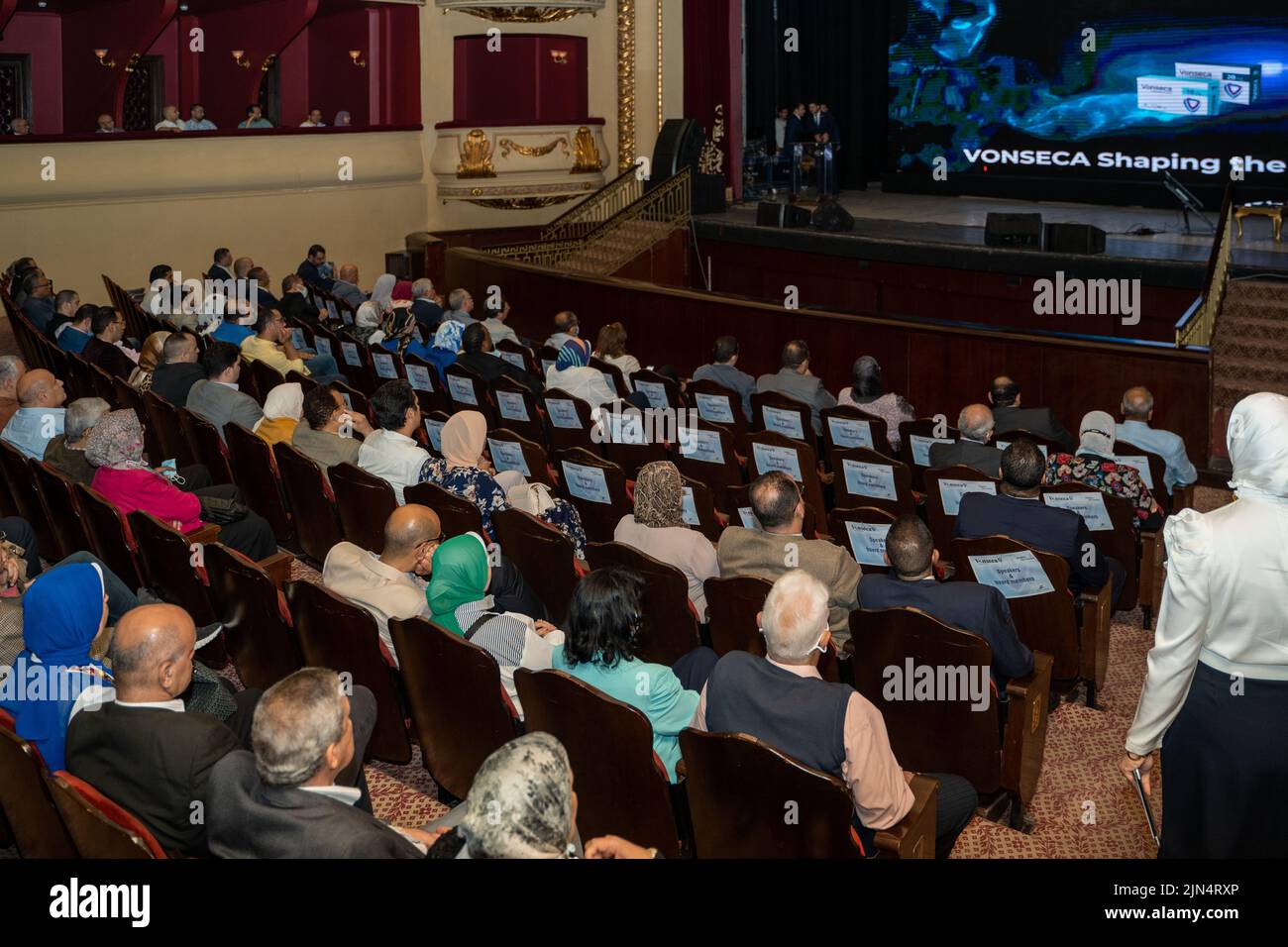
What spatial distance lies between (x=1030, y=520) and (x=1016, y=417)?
2151mm

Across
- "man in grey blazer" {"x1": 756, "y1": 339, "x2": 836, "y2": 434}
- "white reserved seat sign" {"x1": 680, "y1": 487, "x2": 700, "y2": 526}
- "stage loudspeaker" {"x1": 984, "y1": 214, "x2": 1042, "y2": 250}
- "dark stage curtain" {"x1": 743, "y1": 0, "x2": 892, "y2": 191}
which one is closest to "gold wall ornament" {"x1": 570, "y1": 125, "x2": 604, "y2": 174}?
"dark stage curtain" {"x1": 743, "y1": 0, "x2": 892, "y2": 191}

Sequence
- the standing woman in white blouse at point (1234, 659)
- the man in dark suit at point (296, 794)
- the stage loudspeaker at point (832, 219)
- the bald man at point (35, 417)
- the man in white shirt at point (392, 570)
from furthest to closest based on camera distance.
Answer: the stage loudspeaker at point (832, 219), the bald man at point (35, 417), the man in white shirt at point (392, 570), the standing woman in white blouse at point (1234, 659), the man in dark suit at point (296, 794)

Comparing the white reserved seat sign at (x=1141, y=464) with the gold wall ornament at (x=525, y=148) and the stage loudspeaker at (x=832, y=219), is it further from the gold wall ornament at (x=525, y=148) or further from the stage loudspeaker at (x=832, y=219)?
the gold wall ornament at (x=525, y=148)

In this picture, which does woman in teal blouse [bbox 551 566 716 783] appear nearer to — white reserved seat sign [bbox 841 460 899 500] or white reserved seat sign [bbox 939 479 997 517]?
white reserved seat sign [bbox 939 479 997 517]

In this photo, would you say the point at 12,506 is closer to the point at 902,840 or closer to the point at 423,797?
the point at 423,797

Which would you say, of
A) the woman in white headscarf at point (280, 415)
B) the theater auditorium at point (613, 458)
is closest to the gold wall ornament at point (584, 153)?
the theater auditorium at point (613, 458)

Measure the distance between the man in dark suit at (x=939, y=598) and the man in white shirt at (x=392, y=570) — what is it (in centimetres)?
130

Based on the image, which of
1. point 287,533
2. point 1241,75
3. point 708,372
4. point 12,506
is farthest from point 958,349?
point 1241,75

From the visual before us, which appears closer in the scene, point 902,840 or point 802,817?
point 802,817

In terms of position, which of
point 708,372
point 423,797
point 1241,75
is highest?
point 1241,75

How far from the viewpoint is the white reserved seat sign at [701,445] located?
250 inches

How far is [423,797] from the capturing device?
386 centimetres

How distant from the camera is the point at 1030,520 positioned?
4.48m
